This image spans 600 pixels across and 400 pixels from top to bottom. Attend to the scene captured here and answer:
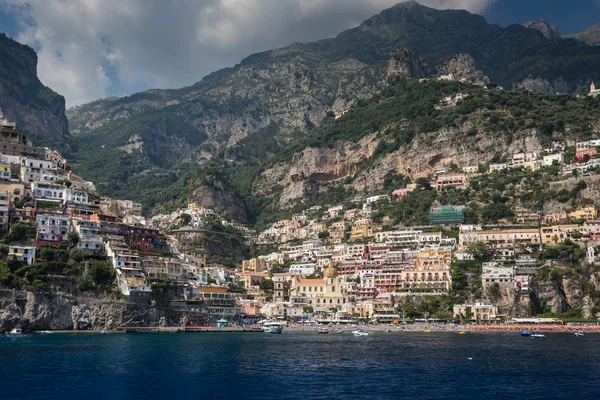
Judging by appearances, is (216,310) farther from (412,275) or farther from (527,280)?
(527,280)

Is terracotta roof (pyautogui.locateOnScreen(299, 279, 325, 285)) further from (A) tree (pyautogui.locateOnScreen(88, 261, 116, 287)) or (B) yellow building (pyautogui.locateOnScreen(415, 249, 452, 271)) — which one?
(A) tree (pyautogui.locateOnScreen(88, 261, 116, 287))

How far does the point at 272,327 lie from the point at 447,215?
5069 cm

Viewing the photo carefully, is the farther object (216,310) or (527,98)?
(527,98)

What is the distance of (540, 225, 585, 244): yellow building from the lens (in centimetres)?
11756

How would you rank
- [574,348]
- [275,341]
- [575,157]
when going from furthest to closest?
[575,157] → [275,341] → [574,348]

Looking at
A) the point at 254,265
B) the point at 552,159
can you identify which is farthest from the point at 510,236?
the point at 254,265

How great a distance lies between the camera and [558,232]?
4719 inches

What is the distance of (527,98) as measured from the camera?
575ft

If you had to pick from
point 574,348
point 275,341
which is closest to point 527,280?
point 574,348

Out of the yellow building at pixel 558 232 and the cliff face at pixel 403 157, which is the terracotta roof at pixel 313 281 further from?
the cliff face at pixel 403 157

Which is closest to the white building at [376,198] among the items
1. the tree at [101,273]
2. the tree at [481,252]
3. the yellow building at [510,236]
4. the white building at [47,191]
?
the yellow building at [510,236]

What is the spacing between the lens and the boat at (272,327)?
102750 millimetres

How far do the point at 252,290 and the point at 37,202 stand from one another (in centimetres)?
4466

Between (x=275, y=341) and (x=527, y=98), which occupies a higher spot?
(x=527, y=98)
